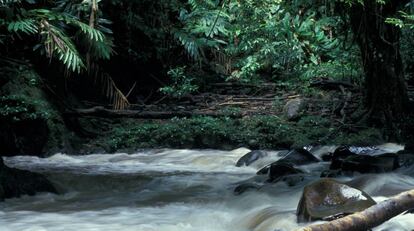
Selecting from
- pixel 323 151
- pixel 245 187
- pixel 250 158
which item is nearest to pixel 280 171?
pixel 245 187

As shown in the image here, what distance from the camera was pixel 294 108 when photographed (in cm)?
1043

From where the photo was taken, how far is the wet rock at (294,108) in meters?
10.1

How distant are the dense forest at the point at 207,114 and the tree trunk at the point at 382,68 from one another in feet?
0.08

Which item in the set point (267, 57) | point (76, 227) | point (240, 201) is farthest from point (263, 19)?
point (76, 227)

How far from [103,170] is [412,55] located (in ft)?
17.8

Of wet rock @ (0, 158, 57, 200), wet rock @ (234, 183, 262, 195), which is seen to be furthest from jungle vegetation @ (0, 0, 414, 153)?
wet rock @ (234, 183, 262, 195)

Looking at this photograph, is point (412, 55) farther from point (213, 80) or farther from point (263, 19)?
point (213, 80)

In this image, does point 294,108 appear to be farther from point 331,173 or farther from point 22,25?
point 22,25

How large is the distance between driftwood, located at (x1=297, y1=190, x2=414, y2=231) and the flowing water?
99 cm

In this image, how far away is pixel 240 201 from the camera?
16.8 feet

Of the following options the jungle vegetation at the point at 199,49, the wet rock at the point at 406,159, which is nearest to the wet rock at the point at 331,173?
the wet rock at the point at 406,159

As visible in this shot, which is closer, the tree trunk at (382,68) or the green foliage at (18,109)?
the tree trunk at (382,68)

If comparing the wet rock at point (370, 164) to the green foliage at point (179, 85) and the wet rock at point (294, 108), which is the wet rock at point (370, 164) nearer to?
the wet rock at point (294, 108)

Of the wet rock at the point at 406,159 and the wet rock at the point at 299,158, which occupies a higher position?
the wet rock at the point at 406,159
